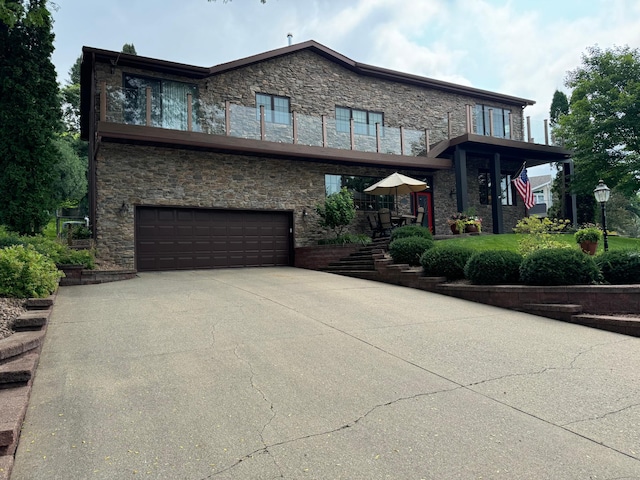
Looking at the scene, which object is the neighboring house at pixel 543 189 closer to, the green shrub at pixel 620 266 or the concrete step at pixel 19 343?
the green shrub at pixel 620 266

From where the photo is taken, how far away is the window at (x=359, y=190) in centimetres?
1644

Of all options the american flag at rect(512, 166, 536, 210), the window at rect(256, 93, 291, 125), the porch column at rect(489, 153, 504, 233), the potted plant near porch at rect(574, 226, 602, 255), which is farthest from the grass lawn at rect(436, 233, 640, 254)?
the window at rect(256, 93, 291, 125)

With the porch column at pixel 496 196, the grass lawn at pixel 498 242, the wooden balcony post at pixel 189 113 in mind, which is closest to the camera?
the grass lawn at pixel 498 242

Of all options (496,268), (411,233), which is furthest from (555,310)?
(411,233)

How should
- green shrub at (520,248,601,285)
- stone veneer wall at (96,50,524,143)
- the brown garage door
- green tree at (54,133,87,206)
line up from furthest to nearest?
green tree at (54,133,87,206), stone veneer wall at (96,50,524,143), the brown garage door, green shrub at (520,248,601,285)

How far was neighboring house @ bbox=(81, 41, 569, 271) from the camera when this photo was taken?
12977mm

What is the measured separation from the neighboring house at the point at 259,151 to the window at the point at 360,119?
0.05 metres

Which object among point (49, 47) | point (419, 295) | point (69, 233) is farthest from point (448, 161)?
point (49, 47)

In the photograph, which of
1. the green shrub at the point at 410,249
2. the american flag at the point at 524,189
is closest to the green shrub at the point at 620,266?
the green shrub at the point at 410,249

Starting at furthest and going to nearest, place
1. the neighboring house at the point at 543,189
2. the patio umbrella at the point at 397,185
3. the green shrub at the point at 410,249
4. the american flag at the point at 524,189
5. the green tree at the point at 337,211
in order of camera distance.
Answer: the neighboring house at the point at 543,189 → the american flag at the point at 524,189 → the green tree at the point at 337,211 → the patio umbrella at the point at 397,185 → the green shrub at the point at 410,249

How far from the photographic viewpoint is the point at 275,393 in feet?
12.8

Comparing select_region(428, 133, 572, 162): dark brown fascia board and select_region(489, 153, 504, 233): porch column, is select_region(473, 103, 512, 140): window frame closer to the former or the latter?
select_region(428, 133, 572, 162): dark brown fascia board

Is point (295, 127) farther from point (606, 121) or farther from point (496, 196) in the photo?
point (606, 121)

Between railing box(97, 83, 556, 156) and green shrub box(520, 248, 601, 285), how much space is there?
358 inches
